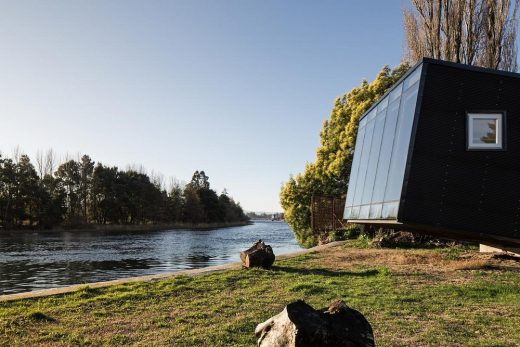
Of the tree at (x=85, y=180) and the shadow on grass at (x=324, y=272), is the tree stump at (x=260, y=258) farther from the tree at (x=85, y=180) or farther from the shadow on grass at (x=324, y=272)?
the tree at (x=85, y=180)

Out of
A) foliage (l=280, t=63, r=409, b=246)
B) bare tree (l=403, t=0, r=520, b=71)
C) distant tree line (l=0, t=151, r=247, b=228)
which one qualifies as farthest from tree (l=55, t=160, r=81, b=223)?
bare tree (l=403, t=0, r=520, b=71)

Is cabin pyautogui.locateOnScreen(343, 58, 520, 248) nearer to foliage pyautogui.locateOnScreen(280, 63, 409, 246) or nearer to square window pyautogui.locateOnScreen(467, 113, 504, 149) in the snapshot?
square window pyautogui.locateOnScreen(467, 113, 504, 149)

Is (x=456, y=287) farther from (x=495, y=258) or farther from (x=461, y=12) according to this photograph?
(x=461, y=12)

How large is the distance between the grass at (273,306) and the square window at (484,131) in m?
3.00

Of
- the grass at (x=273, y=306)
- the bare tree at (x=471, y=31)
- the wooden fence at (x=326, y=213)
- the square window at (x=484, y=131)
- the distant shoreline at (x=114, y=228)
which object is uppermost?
the bare tree at (x=471, y=31)

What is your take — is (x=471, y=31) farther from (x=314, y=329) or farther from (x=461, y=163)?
(x=314, y=329)

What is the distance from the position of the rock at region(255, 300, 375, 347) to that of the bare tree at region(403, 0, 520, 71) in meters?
21.3

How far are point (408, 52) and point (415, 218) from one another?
20.8 metres

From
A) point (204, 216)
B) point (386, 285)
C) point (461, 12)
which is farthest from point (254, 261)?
point (204, 216)

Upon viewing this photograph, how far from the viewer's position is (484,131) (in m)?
8.16

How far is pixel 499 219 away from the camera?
8094mm

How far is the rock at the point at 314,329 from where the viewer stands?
5340 millimetres

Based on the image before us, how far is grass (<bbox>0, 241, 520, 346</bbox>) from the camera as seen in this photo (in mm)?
7133

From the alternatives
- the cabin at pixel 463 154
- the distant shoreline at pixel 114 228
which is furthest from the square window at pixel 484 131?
the distant shoreline at pixel 114 228
